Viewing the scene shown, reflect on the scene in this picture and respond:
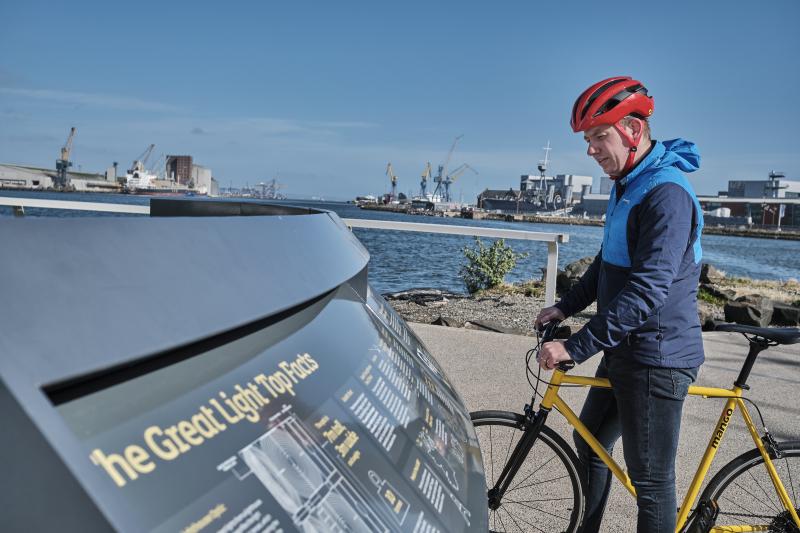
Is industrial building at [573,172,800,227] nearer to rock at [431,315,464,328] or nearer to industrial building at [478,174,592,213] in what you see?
industrial building at [478,174,592,213]

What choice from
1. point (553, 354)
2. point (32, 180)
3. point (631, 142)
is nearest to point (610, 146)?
point (631, 142)

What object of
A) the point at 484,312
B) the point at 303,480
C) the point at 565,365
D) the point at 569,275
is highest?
the point at 303,480

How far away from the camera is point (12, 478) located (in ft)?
1.77

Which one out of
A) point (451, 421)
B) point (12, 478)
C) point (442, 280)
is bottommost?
point (442, 280)

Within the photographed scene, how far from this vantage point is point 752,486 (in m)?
3.03

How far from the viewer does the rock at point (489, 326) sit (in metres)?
7.34

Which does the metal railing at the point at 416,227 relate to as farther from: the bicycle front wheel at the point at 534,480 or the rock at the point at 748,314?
the rock at the point at 748,314

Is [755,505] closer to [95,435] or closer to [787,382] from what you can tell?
[787,382]

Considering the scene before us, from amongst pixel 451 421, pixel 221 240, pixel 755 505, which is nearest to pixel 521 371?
pixel 755 505

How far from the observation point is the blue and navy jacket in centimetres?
212

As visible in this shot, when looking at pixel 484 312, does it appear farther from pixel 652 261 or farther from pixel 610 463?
pixel 652 261

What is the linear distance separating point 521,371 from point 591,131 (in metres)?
3.69

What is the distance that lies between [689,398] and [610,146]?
11.6ft

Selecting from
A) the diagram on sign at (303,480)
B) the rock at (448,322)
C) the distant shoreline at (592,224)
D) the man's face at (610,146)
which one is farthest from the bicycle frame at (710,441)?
the distant shoreline at (592,224)
